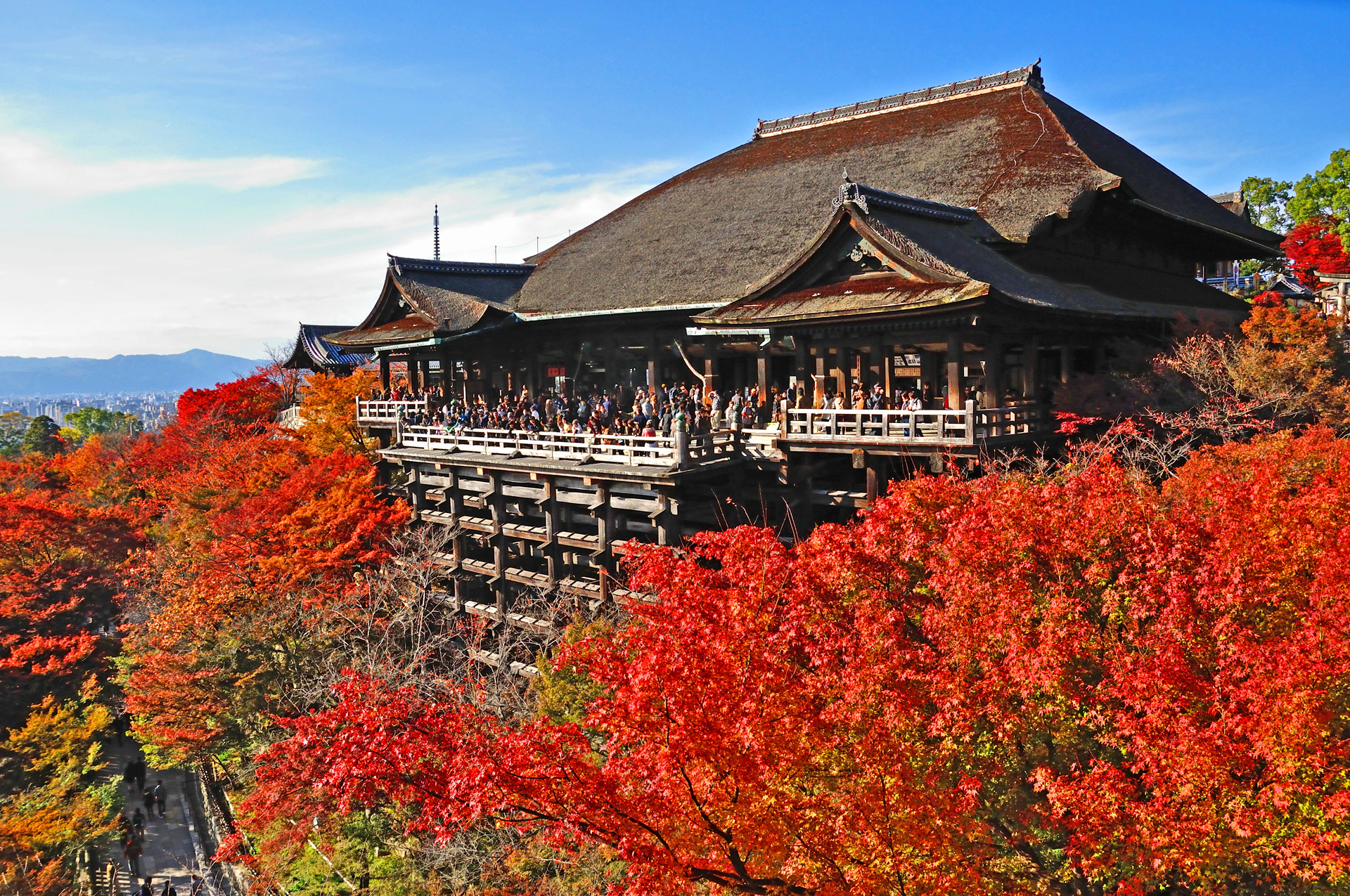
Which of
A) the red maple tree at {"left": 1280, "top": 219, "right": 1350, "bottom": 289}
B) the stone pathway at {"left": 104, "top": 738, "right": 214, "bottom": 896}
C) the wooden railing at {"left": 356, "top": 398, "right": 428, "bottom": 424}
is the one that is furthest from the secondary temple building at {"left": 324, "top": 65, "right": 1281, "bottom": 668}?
the red maple tree at {"left": 1280, "top": 219, "right": 1350, "bottom": 289}

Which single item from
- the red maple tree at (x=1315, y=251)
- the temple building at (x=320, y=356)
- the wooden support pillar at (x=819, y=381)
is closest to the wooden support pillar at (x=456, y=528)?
the wooden support pillar at (x=819, y=381)

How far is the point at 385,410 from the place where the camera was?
88.8 feet

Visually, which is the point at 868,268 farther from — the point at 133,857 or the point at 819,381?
the point at 133,857

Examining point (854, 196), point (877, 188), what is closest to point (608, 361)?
point (877, 188)

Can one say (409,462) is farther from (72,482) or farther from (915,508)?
(72,482)

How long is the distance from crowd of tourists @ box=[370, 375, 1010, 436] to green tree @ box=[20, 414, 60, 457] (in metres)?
45.5

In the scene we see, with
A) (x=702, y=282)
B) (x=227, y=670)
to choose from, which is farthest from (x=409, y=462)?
(x=702, y=282)

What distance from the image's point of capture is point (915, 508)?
38.1 ft

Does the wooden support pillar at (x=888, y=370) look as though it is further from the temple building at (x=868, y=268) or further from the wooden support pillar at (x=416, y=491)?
the wooden support pillar at (x=416, y=491)

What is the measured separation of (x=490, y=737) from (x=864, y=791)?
5920 mm

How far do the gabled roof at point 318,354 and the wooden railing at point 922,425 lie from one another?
3222cm

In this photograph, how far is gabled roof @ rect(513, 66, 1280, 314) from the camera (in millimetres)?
21391

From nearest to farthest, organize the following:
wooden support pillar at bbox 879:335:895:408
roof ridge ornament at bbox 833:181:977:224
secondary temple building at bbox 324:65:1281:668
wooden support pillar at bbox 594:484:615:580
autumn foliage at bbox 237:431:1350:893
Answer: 1. autumn foliage at bbox 237:431:1350:893
2. secondary temple building at bbox 324:65:1281:668
3. roof ridge ornament at bbox 833:181:977:224
4. wooden support pillar at bbox 879:335:895:408
5. wooden support pillar at bbox 594:484:615:580

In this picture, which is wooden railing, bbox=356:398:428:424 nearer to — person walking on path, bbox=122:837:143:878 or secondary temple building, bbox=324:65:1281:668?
secondary temple building, bbox=324:65:1281:668
